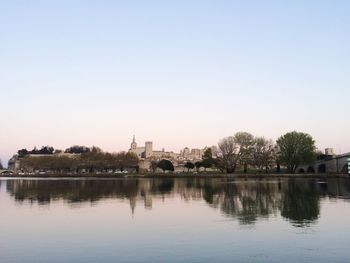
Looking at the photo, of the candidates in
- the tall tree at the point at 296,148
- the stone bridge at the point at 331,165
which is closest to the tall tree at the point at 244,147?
the tall tree at the point at 296,148

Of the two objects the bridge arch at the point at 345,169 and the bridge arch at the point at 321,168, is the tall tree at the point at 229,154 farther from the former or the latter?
the bridge arch at the point at 345,169

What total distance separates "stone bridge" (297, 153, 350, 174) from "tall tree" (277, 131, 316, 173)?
458 centimetres

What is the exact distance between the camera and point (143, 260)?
52.1 feet

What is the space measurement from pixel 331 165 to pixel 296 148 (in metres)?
10.3

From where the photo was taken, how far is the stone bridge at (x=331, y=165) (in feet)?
346

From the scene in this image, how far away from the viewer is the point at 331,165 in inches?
4589

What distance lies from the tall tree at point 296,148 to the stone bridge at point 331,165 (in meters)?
4.58

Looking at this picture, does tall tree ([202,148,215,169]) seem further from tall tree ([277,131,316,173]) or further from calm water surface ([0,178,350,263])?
calm water surface ([0,178,350,263])

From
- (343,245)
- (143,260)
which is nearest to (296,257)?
(343,245)

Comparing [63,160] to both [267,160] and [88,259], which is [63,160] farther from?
[88,259]

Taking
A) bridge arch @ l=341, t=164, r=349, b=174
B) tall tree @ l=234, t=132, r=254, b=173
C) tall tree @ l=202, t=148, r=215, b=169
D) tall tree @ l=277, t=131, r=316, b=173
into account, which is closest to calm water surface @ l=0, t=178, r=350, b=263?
bridge arch @ l=341, t=164, r=349, b=174

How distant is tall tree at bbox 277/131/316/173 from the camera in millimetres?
117375

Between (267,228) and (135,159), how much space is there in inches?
5804

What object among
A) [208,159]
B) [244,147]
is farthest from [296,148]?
Answer: [208,159]
